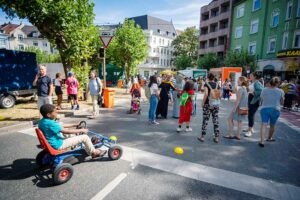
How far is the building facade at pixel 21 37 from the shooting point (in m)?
51.8

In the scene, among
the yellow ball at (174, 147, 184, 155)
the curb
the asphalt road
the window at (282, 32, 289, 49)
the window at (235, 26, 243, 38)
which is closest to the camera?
the asphalt road

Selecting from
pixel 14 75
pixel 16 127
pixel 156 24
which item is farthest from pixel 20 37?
pixel 16 127

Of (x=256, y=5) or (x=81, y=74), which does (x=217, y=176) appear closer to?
(x=81, y=74)

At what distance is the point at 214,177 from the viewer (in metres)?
3.54

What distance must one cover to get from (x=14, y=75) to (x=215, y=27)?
3748 cm

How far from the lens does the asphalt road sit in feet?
10.0

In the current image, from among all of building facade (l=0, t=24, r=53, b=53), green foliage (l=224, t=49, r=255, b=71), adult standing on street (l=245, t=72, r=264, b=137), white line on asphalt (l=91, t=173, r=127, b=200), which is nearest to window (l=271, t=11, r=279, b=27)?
green foliage (l=224, t=49, r=255, b=71)

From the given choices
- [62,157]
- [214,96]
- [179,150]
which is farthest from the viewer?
[214,96]

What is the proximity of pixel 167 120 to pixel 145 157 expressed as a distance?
3671mm

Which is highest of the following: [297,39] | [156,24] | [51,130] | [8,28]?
[156,24]

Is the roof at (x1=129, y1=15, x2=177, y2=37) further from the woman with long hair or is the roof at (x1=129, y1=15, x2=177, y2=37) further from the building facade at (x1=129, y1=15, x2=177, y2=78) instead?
the woman with long hair

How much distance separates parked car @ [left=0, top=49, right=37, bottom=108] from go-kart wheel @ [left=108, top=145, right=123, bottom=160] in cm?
793

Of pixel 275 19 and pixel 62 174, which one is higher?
pixel 275 19

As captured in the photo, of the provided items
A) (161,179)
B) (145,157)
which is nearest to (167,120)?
(145,157)
